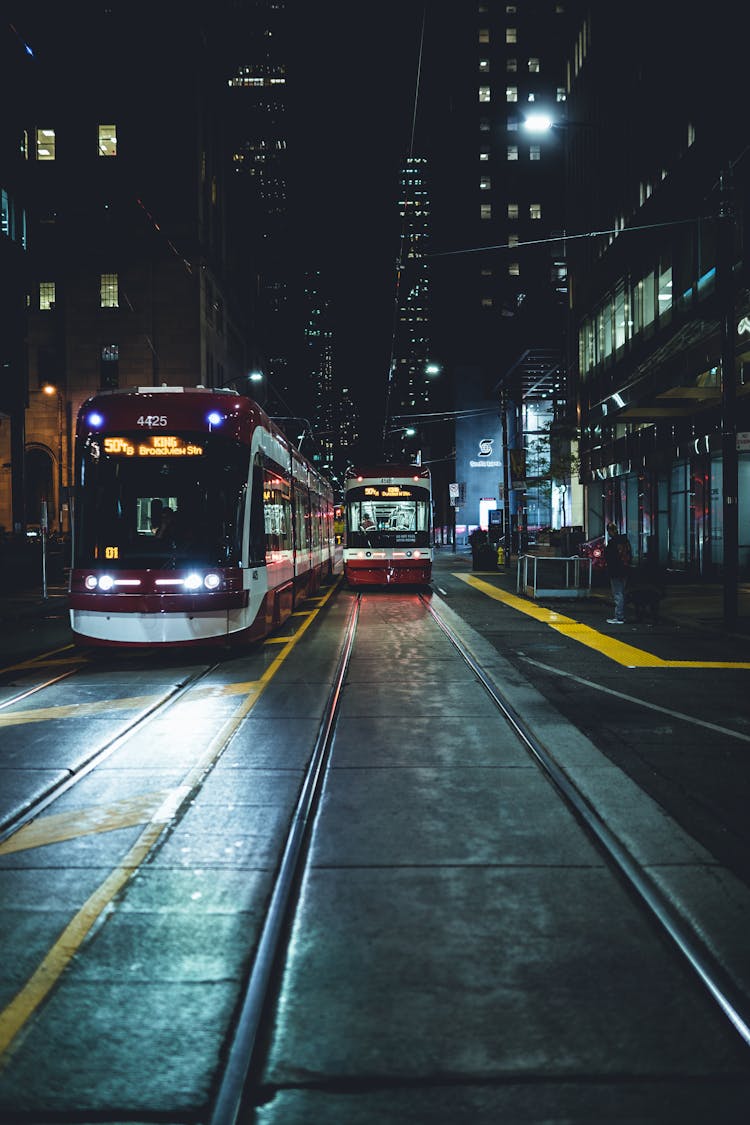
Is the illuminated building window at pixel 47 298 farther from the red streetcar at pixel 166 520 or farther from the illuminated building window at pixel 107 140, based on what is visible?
the red streetcar at pixel 166 520

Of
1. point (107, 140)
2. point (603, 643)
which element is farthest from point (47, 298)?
point (603, 643)

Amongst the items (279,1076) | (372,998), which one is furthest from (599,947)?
(279,1076)

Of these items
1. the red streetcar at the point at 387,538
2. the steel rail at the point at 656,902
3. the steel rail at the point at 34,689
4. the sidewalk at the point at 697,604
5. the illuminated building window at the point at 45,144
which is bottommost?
the steel rail at the point at 656,902

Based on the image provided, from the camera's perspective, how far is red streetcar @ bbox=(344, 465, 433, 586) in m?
26.3

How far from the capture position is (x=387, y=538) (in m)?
26.3

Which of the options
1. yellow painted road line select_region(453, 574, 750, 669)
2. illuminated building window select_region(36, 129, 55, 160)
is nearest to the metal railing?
yellow painted road line select_region(453, 574, 750, 669)

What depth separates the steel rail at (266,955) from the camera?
3012mm

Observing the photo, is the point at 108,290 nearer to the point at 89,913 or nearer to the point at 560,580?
the point at 560,580

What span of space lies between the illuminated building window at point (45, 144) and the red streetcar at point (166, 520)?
50.0 meters

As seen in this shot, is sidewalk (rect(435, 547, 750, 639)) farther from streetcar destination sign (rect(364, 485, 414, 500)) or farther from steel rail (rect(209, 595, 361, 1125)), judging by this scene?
steel rail (rect(209, 595, 361, 1125))

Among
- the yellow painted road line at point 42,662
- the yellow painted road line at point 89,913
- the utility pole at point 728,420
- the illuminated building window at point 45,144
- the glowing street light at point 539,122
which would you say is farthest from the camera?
the illuminated building window at point 45,144

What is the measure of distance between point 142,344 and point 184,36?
18222 mm

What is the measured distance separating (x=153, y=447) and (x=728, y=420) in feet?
32.6

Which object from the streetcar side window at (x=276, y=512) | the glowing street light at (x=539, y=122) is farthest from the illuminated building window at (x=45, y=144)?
the glowing street light at (x=539, y=122)
